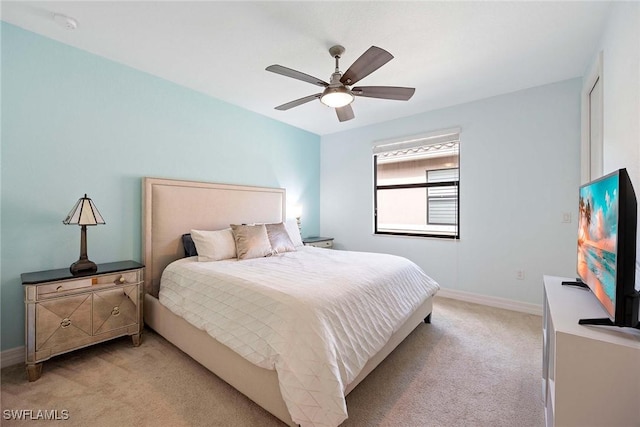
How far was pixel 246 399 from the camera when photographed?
1679 mm

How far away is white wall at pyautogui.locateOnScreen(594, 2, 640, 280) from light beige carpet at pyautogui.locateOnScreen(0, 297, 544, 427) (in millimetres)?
1086

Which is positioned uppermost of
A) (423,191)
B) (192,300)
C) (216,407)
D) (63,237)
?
(423,191)

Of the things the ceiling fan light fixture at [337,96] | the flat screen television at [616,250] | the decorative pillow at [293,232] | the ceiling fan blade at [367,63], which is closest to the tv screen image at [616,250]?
the flat screen television at [616,250]

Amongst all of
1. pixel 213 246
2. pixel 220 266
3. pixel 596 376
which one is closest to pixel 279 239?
pixel 213 246

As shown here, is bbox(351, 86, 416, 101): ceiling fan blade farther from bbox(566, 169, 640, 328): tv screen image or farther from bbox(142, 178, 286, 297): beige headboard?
bbox(142, 178, 286, 297): beige headboard

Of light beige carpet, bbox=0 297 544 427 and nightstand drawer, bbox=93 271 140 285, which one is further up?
nightstand drawer, bbox=93 271 140 285

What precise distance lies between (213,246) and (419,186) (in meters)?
3.03

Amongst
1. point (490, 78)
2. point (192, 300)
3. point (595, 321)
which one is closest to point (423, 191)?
point (490, 78)

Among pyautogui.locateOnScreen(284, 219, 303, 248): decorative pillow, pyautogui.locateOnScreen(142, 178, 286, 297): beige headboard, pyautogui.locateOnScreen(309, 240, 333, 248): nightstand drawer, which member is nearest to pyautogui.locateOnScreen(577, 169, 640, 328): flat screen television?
pyautogui.locateOnScreen(284, 219, 303, 248): decorative pillow

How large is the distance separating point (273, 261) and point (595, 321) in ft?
7.20

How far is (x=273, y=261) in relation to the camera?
258 cm

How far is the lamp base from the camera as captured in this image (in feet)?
6.84

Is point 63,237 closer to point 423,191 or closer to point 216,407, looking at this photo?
point 216,407

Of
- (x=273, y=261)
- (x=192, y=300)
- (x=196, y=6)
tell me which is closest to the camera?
(x=196, y=6)
